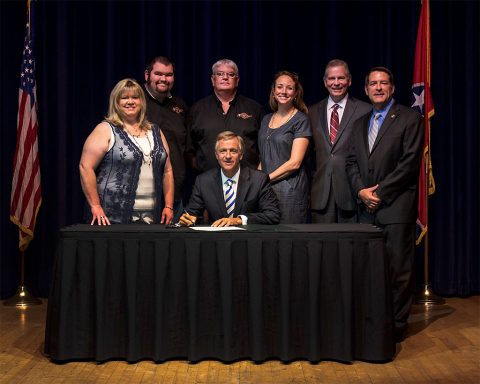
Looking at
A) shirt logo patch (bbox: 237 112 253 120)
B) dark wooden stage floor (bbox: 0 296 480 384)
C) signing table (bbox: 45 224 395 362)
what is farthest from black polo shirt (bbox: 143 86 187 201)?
dark wooden stage floor (bbox: 0 296 480 384)

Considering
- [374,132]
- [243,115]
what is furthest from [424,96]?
[243,115]

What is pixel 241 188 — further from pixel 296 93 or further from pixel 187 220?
pixel 296 93

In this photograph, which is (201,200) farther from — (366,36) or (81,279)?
(366,36)

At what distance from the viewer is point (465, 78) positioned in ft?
22.5

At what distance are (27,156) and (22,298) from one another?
106 cm

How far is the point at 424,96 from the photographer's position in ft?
20.5

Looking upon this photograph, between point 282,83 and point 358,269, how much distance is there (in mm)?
1502

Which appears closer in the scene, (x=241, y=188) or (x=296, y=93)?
(x=241, y=188)

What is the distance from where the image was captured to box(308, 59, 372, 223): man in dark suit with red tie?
5551 millimetres

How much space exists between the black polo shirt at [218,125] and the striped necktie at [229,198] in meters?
0.74

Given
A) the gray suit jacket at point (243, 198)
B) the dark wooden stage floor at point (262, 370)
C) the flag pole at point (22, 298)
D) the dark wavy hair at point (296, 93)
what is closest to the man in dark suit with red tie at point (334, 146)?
the dark wavy hair at point (296, 93)

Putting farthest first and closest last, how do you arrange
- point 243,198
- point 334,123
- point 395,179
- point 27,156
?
1. point 27,156
2. point 334,123
3. point 395,179
4. point 243,198

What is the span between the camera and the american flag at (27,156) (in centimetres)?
640

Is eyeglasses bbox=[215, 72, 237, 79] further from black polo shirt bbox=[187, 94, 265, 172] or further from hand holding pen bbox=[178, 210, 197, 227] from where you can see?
hand holding pen bbox=[178, 210, 197, 227]
